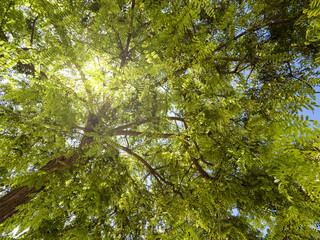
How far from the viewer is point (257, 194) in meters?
3.05

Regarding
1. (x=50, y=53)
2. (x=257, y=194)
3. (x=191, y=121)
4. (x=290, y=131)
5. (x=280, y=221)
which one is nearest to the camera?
(x=290, y=131)

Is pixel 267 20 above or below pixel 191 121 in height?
above

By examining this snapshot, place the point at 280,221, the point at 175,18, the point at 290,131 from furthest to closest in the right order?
1. the point at 280,221
2. the point at 175,18
3. the point at 290,131

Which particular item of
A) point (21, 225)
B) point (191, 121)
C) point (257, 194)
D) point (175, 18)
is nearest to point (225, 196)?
point (257, 194)

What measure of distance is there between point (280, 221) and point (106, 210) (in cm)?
367

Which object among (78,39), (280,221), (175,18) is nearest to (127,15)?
(78,39)

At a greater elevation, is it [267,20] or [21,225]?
[267,20]

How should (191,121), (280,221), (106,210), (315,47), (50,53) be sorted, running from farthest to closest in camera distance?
1. (106,210)
2. (191,121)
3. (280,221)
4. (315,47)
5. (50,53)

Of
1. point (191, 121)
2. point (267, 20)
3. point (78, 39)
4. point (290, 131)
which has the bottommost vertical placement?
point (290, 131)

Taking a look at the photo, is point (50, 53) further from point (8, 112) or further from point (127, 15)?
point (8, 112)

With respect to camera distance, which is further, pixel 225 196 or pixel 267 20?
pixel 225 196

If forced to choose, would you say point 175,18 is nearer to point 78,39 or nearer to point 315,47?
point 78,39

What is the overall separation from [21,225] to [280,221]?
4426mm

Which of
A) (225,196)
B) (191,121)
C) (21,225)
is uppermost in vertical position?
(191,121)
